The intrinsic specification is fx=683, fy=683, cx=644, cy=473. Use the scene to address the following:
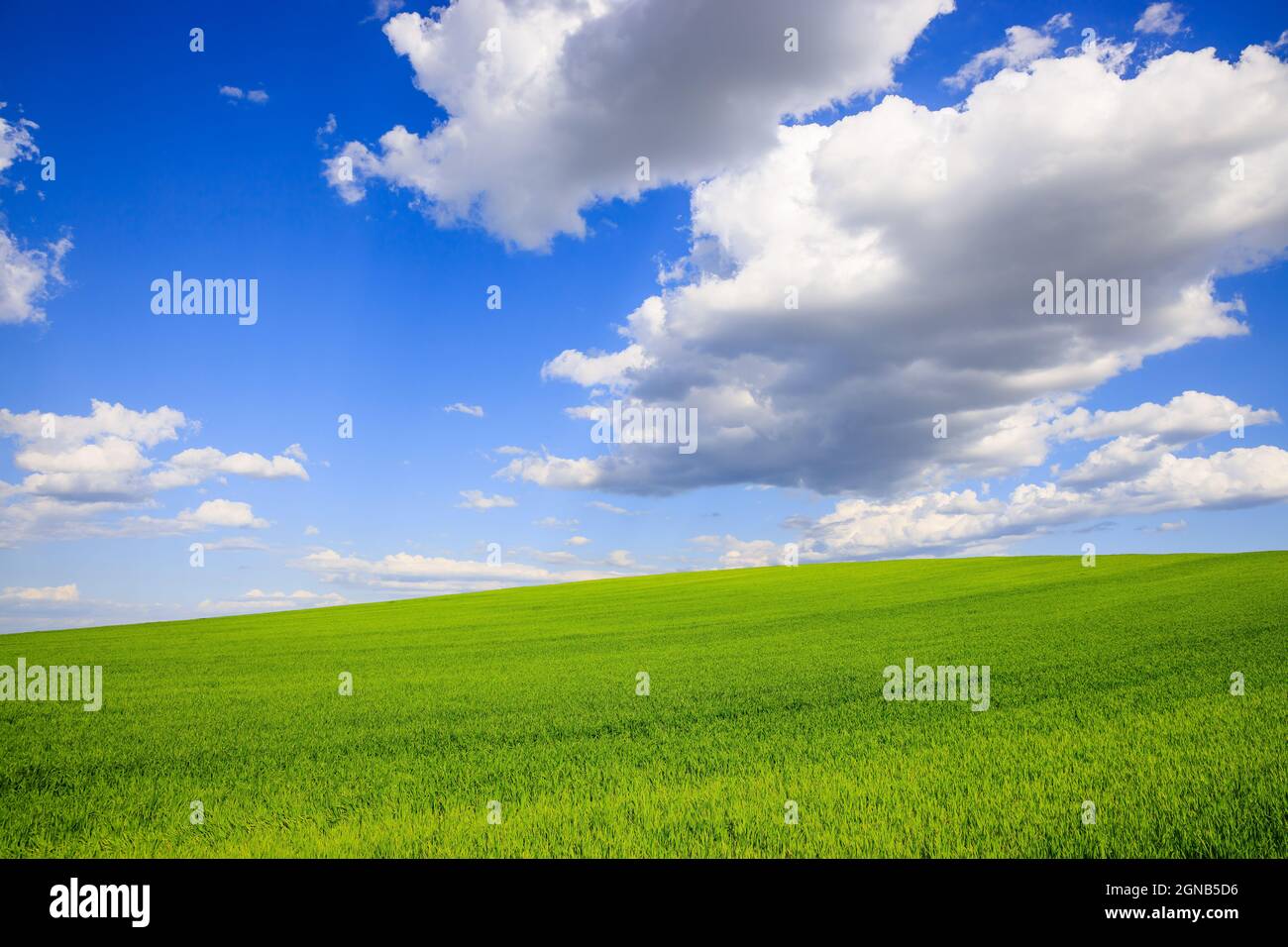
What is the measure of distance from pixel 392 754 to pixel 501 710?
350cm

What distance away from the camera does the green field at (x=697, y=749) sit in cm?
711

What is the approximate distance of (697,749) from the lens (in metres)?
10.8

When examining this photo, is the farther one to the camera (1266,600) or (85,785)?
(1266,600)

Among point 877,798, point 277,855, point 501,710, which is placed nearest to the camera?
point 277,855

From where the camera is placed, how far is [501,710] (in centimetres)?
1481

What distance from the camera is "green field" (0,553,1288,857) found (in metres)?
7.11
